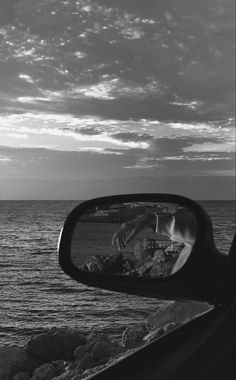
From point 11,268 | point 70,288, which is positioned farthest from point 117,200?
point 11,268

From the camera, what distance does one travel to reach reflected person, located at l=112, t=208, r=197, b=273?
1506 mm

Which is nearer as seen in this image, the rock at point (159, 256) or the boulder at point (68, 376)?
the rock at point (159, 256)

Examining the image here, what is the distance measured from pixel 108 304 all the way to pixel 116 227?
35089 mm

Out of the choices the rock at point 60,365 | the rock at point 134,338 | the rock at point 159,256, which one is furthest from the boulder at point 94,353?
the rock at point 159,256

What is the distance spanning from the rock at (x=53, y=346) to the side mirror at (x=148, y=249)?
1593cm

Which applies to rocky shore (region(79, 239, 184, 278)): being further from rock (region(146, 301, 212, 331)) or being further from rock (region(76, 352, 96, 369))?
rock (region(146, 301, 212, 331))

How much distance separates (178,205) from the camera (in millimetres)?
1667

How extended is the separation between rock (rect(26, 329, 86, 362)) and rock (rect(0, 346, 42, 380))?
0.90 feet

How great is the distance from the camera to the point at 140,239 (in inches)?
67.4

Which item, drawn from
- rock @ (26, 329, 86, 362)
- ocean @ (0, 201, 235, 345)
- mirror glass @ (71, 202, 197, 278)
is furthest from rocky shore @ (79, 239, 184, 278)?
ocean @ (0, 201, 235, 345)

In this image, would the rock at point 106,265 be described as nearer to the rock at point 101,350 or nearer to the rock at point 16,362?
the rock at point 101,350

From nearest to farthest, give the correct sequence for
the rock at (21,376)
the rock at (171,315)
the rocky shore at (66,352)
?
the rock at (21,376) < the rocky shore at (66,352) < the rock at (171,315)

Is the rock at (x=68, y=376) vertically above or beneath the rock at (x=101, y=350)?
above

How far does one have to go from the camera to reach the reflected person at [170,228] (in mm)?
1506
